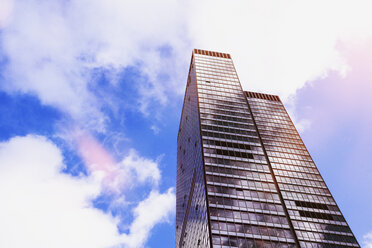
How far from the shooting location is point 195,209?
3595 inches

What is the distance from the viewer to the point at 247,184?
275ft

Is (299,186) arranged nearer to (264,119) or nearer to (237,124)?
(237,124)

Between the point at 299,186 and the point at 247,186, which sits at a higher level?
the point at 299,186

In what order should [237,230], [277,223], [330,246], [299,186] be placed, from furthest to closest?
[299,186] < [330,246] < [277,223] < [237,230]

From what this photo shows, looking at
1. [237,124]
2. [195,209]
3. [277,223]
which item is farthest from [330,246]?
[237,124]

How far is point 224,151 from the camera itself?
9256 cm

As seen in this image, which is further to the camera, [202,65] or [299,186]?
[202,65]

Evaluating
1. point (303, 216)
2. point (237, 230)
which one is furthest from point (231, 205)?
point (303, 216)

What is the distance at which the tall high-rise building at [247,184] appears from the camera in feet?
238

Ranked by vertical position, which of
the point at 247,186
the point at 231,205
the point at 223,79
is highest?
the point at 223,79

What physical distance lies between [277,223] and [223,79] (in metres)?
66.2

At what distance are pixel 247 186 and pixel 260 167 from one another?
33.7ft

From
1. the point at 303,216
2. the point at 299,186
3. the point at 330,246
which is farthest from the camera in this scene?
the point at 299,186

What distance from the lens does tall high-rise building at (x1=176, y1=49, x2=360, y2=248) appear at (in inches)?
2859
